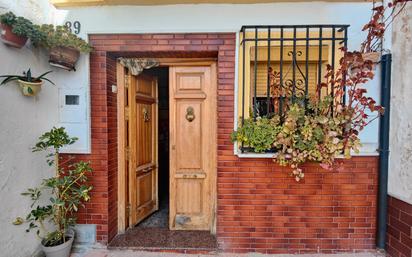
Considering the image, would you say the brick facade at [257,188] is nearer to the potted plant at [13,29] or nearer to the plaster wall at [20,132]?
the plaster wall at [20,132]

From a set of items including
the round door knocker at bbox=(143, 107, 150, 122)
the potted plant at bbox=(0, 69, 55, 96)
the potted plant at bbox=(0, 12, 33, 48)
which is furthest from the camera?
the round door knocker at bbox=(143, 107, 150, 122)

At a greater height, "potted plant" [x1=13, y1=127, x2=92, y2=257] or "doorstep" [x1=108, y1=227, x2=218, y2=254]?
"potted plant" [x1=13, y1=127, x2=92, y2=257]

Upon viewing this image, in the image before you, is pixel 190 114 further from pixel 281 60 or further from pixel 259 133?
pixel 281 60

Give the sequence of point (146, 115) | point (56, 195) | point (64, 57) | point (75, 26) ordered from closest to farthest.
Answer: point (64, 57) < point (56, 195) < point (75, 26) < point (146, 115)

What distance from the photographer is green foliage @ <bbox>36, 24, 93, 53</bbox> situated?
2354 millimetres

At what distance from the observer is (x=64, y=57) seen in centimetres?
Answer: 252

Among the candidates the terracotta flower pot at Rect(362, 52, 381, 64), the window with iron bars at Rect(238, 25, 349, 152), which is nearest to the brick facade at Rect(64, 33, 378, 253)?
the window with iron bars at Rect(238, 25, 349, 152)

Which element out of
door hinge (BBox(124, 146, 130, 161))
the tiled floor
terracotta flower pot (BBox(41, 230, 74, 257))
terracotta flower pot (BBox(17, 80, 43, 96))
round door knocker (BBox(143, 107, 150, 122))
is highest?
terracotta flower pot (BBox(17, 80, 43, 96))

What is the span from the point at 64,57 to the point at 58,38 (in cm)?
20

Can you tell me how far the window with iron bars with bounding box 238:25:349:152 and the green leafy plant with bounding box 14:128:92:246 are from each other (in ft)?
6.14

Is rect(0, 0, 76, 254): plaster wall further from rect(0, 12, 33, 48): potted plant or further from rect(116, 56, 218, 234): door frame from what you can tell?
rect(116, 56, 218, 234): door frame

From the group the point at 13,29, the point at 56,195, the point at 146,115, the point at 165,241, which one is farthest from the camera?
the point at 146,115

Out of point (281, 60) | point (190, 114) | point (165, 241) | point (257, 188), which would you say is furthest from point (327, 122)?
point (165, 241)

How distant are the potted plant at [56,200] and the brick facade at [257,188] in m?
0.31
